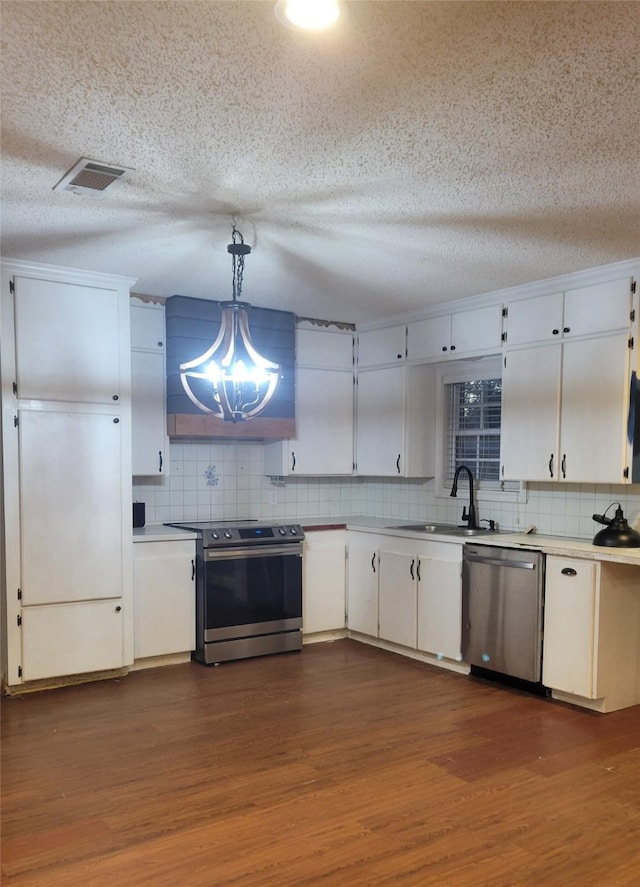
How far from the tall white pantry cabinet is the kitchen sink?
6.61ft

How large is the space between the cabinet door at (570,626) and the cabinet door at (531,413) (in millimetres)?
647

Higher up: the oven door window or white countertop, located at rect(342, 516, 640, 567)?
white countertop, located at rect(342, 516, 640, 567)

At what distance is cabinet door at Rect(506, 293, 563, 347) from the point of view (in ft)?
13.9

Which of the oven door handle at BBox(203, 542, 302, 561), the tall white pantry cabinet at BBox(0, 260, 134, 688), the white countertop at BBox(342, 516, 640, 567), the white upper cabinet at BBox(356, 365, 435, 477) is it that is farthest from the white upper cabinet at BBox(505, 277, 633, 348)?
the tall white pantry cabinet at BBox(0, 260, 134, 688)

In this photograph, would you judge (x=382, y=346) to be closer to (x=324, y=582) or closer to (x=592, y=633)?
(x=324, y=582)

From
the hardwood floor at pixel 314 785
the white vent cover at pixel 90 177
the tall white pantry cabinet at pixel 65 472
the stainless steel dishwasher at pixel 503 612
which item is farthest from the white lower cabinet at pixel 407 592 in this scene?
the white vent cover at pixel 90 177

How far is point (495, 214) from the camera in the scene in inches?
124

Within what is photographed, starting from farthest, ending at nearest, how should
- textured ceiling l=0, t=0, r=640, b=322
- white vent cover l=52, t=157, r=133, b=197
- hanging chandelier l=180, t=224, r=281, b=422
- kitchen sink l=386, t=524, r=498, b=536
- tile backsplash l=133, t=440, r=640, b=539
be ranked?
kitchen sink l=386, t=524, r=498, b=536
tile backsplash l=133, t=440, r=640, b=539
hanging chandelier l=180, t=224, r=281, b=422
white vent cover l=52, t=157, r=133, b=197
textured ceiling l=0, t=0, r=640, b=322

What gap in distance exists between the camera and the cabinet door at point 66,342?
397 cm

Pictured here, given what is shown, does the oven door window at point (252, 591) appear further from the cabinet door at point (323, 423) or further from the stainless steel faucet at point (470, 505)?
the stainless steel faucet at point (470, 505)

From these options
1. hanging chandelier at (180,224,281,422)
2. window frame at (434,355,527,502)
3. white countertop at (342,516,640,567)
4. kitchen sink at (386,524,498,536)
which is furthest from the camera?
window frame at (434,355,527,502)

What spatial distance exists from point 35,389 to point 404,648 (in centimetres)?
302

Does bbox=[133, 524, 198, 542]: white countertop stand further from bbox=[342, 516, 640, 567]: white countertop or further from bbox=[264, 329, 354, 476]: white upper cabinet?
bbox=[342, 516, 640, 567]: white countertop

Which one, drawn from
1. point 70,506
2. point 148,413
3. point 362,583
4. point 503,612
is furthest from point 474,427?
point 70,506
